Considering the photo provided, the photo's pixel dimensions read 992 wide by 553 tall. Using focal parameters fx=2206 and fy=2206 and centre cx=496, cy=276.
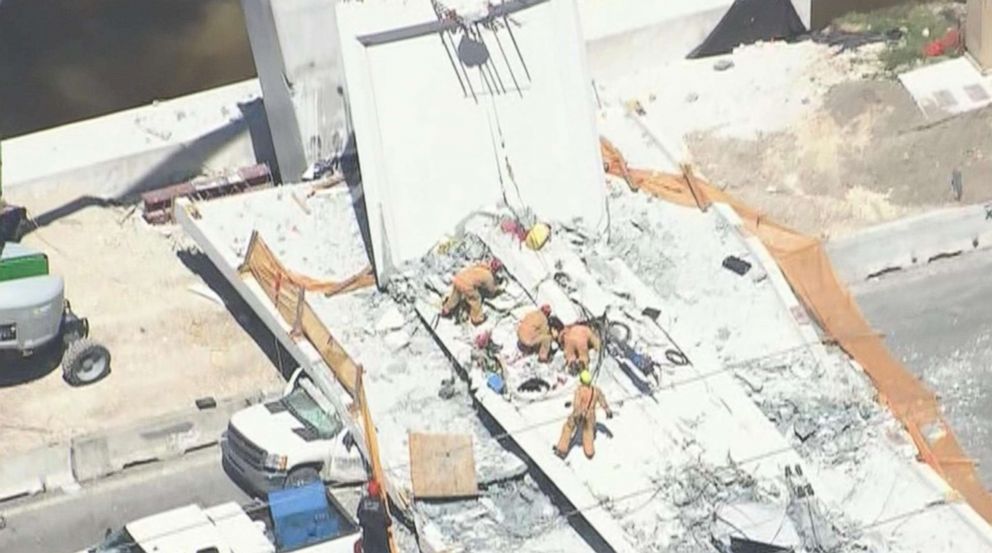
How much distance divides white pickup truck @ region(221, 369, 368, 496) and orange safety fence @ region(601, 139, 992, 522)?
575cm

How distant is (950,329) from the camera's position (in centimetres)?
2808

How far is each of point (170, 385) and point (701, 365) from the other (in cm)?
730

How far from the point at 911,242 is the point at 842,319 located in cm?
293

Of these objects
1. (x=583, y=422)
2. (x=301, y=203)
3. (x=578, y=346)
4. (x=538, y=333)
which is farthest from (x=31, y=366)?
(x=583, y=422)

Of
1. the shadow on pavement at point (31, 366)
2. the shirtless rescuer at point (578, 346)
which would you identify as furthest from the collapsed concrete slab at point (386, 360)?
the shadow on pavement at point (31, 366)

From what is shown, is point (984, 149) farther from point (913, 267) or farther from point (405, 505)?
point (405, 505)

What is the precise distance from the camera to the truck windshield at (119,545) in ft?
79.2

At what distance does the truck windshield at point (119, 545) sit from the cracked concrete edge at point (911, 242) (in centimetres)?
1009

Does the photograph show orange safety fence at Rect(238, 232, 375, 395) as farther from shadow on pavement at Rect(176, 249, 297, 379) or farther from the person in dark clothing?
the person in dark clothing

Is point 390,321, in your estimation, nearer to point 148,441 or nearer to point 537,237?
point 537,237

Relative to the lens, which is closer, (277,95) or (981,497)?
(981,497)

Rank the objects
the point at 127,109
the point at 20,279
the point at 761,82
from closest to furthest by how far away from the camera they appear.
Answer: the point at 20,279 → the point at 761,82 → the point at 127,109

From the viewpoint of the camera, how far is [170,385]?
28484mm

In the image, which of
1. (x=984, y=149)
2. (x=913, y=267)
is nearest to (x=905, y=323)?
(x=913, y=267)
